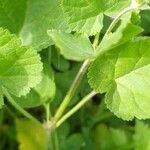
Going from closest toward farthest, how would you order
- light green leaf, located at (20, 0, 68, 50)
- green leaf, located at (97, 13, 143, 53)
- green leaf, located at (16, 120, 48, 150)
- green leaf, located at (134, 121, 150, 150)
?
green leaf, located at (97, 13, 143, 53) < light green leaf, located at (20, 0, 68, 50) < green leaf, located at (134, 121, 150, 150) < green leaf, located at (16, 120, 48, 150)

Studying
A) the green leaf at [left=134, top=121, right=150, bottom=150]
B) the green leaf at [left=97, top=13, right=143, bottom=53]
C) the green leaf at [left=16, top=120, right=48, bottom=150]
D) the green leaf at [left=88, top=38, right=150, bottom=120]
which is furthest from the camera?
the green leaf at [left=16, top=120, right=48, bottom=150]

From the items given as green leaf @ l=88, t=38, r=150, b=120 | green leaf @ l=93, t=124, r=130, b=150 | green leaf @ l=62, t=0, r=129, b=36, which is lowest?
green leaf @ l=93, t=124, r=130, b=150

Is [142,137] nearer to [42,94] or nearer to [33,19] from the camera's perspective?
[42,94]

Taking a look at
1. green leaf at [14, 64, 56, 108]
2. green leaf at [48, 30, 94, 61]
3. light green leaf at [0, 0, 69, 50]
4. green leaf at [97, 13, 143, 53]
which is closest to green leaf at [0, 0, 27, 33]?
light green leaf at [0, 0, 69, 50]

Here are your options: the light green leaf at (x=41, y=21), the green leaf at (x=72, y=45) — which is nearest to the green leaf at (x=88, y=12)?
the green leaf at (x=72, y=45)

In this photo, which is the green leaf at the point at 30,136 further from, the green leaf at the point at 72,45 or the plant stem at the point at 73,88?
the green leaf at the point at 72,45

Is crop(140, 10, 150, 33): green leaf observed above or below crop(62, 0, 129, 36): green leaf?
below

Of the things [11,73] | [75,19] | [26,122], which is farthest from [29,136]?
[75,19]

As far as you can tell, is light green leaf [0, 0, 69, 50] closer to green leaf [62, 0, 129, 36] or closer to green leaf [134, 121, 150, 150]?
green leaf [62, 0, 129, 36]
